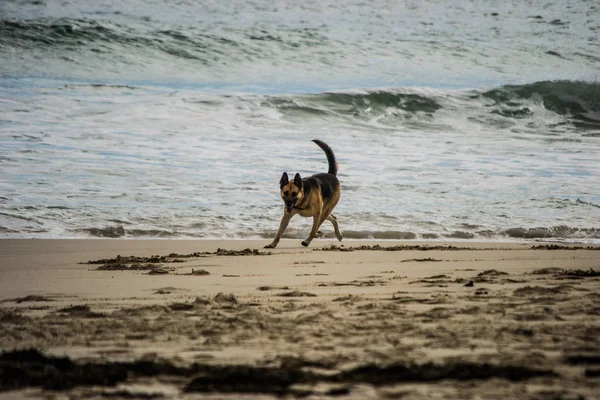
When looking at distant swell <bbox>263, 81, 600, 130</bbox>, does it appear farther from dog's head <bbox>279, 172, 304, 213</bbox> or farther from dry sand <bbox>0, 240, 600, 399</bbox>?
dry sand <bbox>0, 240, 600, 399</bbox>

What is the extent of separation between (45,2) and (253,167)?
60.4ft

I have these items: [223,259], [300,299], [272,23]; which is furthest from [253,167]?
[272,23]

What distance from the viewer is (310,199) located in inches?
350

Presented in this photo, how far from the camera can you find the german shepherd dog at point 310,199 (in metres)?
8.62

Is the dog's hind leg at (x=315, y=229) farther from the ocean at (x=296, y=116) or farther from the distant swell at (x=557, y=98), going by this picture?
the distant swell at (x=557, y=98)

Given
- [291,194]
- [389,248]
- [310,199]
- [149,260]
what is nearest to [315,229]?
[310,199]

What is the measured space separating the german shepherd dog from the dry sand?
1.95m

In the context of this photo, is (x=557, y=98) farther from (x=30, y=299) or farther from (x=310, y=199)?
(x=30, y=299)

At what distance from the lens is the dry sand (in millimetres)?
2916

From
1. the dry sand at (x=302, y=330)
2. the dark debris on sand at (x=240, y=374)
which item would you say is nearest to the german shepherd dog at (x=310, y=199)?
the dry sand at (x=302, y=330)

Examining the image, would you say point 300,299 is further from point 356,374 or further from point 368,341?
point 356,374

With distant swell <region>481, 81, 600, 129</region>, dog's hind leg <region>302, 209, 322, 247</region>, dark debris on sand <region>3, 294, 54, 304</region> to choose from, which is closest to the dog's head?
dog's hind leg <region>302, 209, 322, 247</region>

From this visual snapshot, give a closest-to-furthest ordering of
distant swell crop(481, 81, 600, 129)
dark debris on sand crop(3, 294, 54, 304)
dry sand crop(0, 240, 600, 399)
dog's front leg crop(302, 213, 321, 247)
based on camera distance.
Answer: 1. dry sand crop(0, 240, 600, 399)
2. dark debris on sand crop(3, 294, 54, 304)
3. dog's front leg crop(302, 213, 321, 247)
4. distant swell crop(481, 81, 600, 129)

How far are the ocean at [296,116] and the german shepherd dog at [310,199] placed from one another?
490mm
